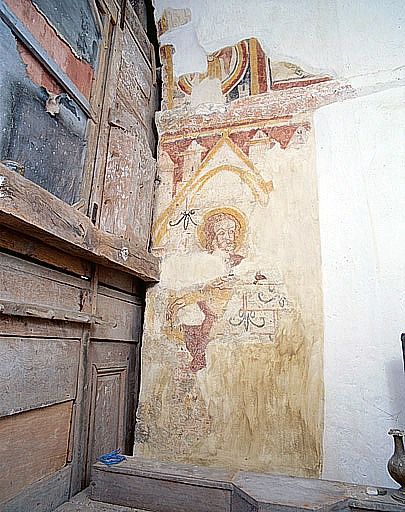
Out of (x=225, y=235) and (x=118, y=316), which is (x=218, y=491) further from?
(x=225, y=235)

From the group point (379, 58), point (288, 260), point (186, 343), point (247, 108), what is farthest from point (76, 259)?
point (379, 58)

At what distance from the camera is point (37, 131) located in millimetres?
1623

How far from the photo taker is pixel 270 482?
1.67 metres

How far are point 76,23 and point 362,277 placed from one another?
1848mm

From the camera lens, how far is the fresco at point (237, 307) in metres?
2.08

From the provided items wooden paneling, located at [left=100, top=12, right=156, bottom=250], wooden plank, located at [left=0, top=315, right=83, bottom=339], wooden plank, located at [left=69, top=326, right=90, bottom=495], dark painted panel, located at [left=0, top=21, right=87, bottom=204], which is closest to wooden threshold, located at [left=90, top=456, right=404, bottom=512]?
wooden plank, located at [left=69, top=326, right=90, bottom=495]

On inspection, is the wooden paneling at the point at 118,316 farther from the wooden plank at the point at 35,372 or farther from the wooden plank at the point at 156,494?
the wooden plank at the point at 156,494

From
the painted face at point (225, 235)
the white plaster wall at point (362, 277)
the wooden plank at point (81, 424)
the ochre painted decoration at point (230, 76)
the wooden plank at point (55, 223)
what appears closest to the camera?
the wooden plank at point (55, 223)

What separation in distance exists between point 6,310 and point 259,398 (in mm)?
1295

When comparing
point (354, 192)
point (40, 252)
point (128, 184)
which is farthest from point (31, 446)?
point (354, 192)

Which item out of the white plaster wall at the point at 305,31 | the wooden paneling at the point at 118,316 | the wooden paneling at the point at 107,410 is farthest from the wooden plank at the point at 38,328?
the white plaster wall at the point at 305,31

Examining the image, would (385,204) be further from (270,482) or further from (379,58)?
(270,482)

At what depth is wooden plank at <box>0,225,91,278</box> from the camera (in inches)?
58.2

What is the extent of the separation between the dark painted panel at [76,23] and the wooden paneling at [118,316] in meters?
1.16
